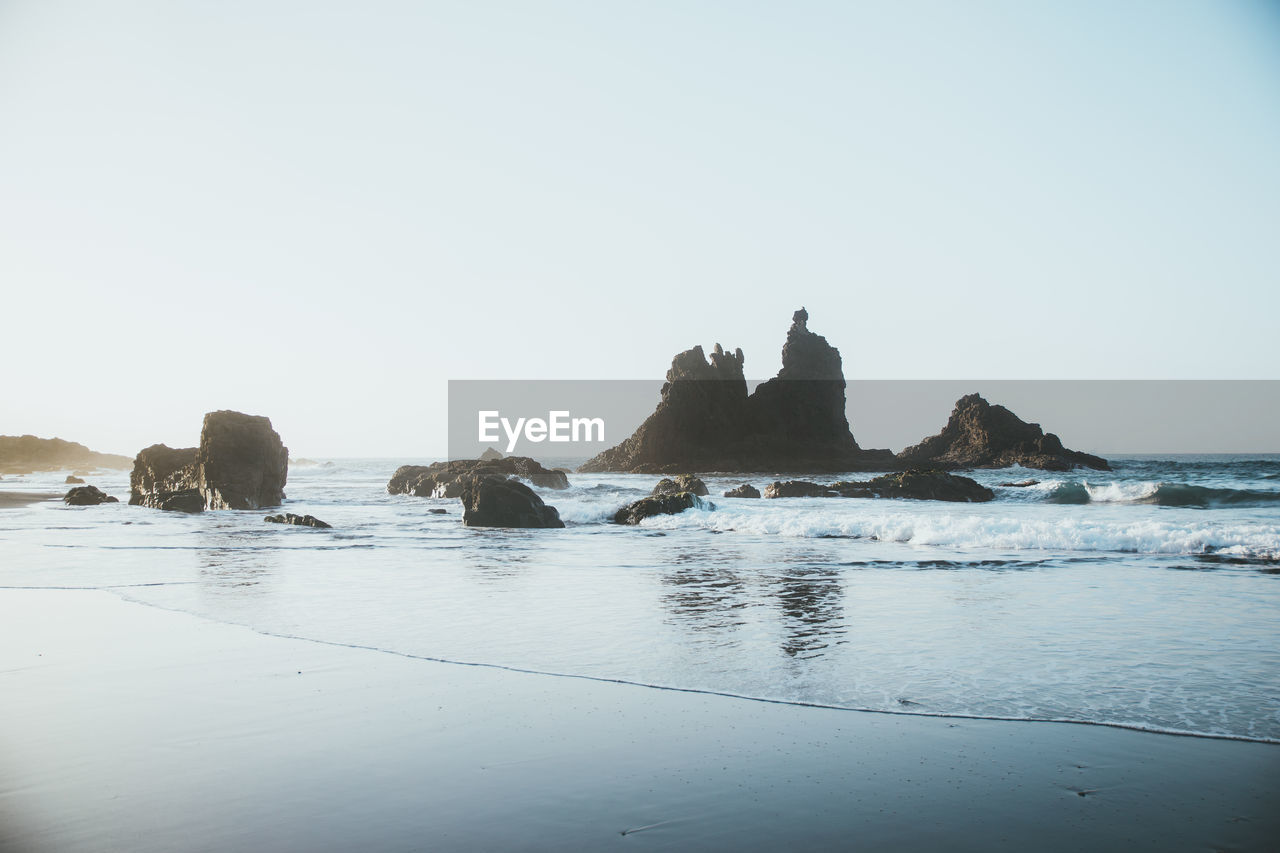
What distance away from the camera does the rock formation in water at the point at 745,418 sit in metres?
89.8

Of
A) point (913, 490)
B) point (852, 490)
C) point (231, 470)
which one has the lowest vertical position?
point (852, 490)

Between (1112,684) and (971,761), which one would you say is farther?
(1112,684)

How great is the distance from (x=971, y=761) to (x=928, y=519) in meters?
17.3

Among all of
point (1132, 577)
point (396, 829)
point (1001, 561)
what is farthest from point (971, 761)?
point (1001, 561)

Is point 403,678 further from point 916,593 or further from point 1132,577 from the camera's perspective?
point 1132,577

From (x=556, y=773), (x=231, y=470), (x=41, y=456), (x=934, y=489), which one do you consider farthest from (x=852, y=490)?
(x=41, y=456)

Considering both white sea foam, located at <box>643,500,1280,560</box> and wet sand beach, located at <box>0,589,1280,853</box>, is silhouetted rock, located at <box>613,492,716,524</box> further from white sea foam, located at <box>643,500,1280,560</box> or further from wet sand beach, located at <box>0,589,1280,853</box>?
wet sand beach, located at <box>0,589,1280,853</box>

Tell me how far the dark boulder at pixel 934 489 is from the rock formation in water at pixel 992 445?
3114 cm

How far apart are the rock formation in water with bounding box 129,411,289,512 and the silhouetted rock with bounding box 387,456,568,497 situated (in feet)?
34.0

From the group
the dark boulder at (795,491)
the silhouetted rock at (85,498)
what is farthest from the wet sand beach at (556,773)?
the silhouetted rock at (85,498)

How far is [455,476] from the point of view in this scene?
49.3 m

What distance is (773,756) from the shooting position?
492cm

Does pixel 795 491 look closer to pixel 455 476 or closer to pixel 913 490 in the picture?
pixel 913 490

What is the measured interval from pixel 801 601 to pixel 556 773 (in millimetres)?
6791
